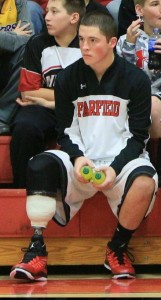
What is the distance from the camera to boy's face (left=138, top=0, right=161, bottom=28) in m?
3.13

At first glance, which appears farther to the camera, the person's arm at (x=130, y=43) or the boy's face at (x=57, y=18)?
the boy's face at (x=57, y=18)

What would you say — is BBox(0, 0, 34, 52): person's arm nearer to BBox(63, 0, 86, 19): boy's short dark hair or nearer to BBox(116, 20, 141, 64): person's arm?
BBox(63, 0, 86, 19): boy's short dark hair

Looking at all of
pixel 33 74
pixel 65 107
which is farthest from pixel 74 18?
pixel 65 107

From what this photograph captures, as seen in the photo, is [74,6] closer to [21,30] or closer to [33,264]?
[21,30]

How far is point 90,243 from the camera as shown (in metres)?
2.86

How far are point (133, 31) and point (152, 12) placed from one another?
0.45 ft

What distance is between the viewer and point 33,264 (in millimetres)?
2615

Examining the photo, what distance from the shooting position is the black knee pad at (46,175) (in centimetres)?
267

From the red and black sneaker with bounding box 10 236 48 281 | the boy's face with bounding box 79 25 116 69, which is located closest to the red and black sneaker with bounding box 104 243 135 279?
the red and black sneaker with bounding box 10 236 48 281

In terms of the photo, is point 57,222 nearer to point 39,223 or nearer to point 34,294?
point 39,223

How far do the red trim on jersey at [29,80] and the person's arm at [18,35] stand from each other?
15cm

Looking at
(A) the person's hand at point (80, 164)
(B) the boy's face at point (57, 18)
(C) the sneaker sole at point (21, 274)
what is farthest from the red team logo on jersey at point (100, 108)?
(C) the sneaker sole at point (21, 274)

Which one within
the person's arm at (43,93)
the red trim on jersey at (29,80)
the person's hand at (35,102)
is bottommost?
the person's hand at (35,102)

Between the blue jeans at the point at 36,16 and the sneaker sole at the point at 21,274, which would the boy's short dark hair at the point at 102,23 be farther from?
the blue jeans at the point at 36,16
